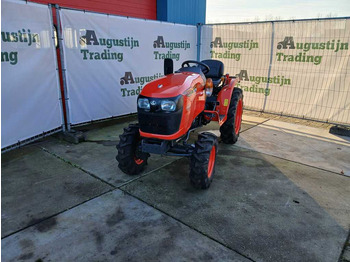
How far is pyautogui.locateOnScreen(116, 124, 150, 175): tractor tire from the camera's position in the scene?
3.34 meters

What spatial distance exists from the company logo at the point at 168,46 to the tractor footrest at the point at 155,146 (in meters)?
4.03

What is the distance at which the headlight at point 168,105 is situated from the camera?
293cm

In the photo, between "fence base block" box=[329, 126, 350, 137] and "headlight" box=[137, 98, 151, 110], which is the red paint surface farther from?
"fence base block" box=[329, 126, 350, 137]

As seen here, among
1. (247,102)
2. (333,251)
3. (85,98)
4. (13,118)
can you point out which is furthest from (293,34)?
(13,118)

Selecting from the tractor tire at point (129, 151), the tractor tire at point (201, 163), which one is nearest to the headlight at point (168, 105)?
the tractor tire at point (201, 163)

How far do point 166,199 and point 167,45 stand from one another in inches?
194

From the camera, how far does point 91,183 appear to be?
3398mm

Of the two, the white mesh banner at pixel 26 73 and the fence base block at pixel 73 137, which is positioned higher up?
the white mesh banner at pixel 26 73

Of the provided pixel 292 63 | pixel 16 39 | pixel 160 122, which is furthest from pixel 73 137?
pixel 292 63

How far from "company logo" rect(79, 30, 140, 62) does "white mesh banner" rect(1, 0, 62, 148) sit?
717 mm

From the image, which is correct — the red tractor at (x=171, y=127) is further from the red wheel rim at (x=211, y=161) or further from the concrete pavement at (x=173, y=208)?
Result: the concrete pavement at (x=173, y=208)

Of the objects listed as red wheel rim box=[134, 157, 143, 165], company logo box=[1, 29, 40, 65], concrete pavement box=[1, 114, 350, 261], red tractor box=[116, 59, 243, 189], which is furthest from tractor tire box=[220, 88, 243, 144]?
company logo box=[1, 29, 40, 65]

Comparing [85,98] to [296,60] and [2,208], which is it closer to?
[2,208]

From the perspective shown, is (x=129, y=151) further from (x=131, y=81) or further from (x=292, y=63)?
(x=292, y=63)
